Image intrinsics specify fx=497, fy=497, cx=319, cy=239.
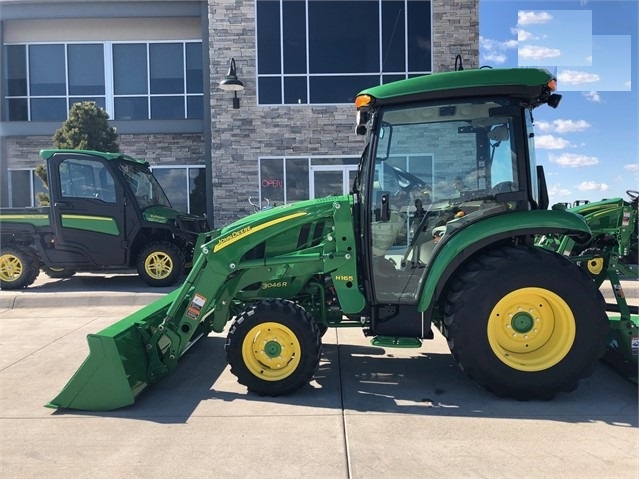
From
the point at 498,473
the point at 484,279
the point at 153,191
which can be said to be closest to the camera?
the point at 498,473

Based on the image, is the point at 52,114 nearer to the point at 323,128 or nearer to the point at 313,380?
the point at 323,128

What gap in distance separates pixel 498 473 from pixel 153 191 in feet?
28.3

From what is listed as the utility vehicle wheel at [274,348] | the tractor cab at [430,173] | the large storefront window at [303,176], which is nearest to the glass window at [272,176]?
the large storefront window at [303,176]

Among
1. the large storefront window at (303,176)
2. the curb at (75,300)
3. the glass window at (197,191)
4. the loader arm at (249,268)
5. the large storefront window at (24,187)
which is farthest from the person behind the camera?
the large storefront window at (24,187)

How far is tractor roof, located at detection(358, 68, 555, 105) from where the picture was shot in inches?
148

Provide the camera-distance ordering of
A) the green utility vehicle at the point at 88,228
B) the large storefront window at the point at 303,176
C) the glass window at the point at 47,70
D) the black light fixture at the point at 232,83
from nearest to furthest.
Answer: the green utility vehicle at the point at 88,228 < the black light fixture at the point at 232,83 < the large storefront window at the point at 303,176 < the glass window at the point at 47,70

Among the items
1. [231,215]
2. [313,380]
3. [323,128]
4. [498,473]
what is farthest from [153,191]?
[498,473]

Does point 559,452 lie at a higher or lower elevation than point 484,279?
lower

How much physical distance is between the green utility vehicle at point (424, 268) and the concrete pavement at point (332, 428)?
0.76 ft

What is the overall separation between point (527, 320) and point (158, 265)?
275 inches

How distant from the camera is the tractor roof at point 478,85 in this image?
3.75 m

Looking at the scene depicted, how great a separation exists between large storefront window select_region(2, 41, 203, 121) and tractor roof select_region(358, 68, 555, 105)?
→ 12645mm

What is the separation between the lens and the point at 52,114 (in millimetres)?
15734

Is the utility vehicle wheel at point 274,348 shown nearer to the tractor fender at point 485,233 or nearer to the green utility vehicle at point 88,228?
the tractor fender at point 485,233
